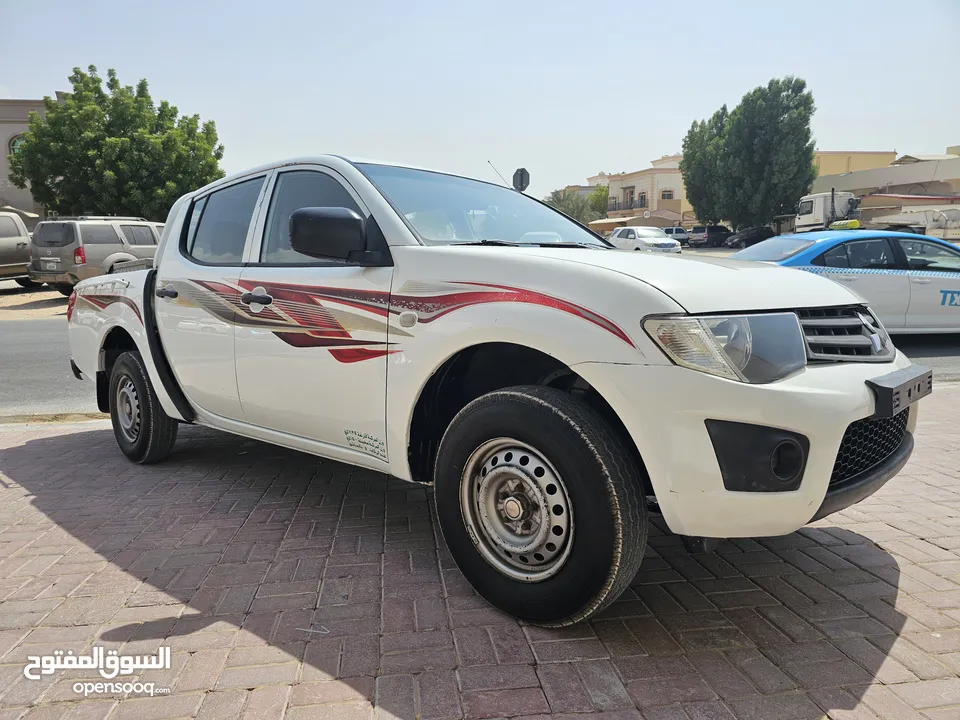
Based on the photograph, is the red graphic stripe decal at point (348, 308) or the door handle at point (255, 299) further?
the door handle at point (255, 299)

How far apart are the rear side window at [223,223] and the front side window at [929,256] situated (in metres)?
8.43

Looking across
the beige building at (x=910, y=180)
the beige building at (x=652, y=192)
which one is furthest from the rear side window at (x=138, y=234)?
the beige building at (x=652, y=192)

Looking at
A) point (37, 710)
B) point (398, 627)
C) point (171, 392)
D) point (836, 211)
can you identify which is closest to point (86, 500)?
point (171, 392)

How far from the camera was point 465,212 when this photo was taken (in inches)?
136

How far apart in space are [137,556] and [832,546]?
10.6ft

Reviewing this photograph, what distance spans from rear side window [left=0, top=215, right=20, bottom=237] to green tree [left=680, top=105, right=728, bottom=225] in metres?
42.7

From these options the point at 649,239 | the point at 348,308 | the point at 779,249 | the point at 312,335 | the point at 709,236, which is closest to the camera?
the point at 348,308

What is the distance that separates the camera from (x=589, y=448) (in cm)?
228

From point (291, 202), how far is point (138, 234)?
1547 centimetres

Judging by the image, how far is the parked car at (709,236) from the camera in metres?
48.2

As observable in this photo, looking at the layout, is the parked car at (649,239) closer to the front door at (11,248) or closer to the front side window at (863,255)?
the front side window at (863,255)

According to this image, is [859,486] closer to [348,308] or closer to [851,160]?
[348,308]

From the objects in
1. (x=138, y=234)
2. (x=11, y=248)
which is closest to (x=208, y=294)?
(x=138, y=234)

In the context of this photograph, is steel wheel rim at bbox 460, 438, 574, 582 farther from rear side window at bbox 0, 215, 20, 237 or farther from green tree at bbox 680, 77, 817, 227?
green tree at bbox 680, 77, 817, 227
